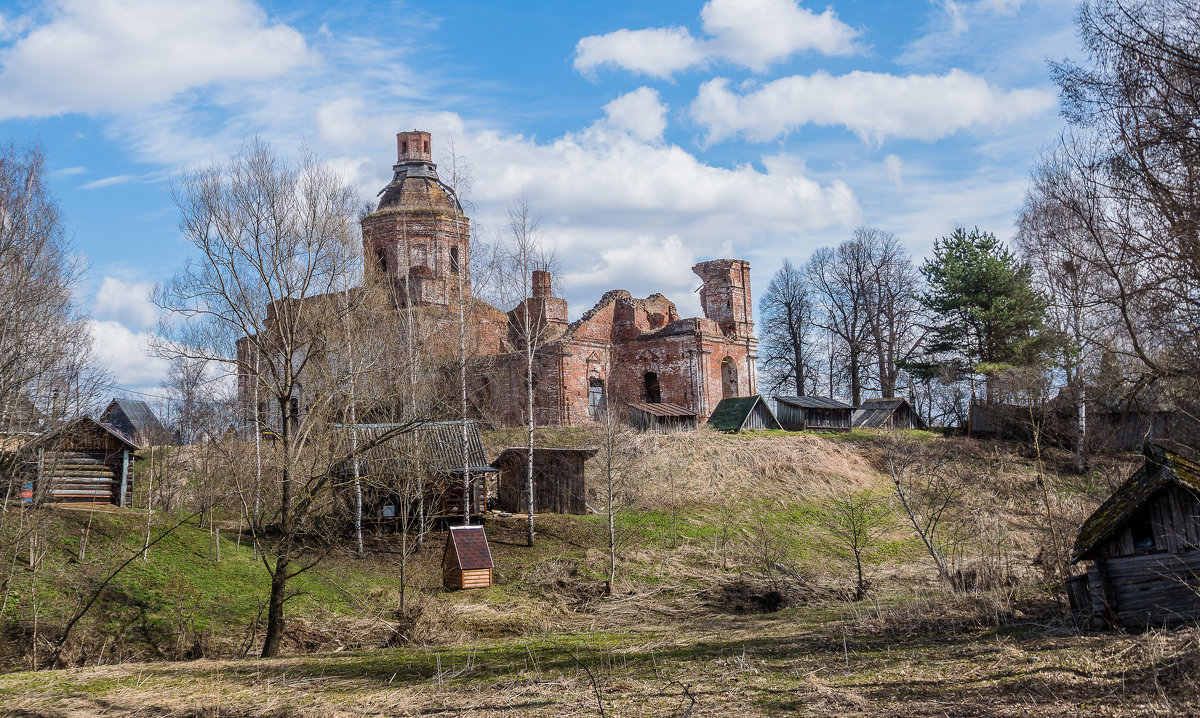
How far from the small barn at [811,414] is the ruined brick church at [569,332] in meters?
2.95

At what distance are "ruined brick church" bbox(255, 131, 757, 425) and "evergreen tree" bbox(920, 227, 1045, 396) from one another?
27.4ft

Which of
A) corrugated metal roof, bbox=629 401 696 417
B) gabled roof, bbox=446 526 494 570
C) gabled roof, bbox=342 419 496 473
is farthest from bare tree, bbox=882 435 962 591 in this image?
gabled roof, bbox=342 419 496 473

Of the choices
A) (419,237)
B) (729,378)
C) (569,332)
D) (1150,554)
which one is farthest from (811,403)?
(1150,554)

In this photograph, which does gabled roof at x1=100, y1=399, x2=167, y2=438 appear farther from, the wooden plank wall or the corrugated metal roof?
the wooden plank wall

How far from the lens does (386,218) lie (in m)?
36.0

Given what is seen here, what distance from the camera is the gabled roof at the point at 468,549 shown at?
1638cm

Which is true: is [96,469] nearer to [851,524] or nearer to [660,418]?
[660,418]

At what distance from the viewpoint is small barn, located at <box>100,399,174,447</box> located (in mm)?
34156

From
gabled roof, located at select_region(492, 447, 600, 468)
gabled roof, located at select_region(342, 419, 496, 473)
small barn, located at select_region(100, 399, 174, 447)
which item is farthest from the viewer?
small barn, located at select_region(100, 399, 174, 447)

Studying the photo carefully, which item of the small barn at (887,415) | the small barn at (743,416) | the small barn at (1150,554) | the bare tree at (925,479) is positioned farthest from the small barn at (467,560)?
the small barn at (887,415)

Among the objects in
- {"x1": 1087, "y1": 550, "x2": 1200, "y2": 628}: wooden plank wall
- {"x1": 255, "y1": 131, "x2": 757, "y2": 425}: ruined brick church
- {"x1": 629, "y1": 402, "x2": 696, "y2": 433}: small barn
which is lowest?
{"x1": 1087, "y1": 550, "x2": 1200, "y2": 628}: wooden plank wall

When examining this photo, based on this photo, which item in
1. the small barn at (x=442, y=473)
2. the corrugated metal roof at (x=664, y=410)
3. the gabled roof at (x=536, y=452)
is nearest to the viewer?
the small barn at (x=442, y=473)

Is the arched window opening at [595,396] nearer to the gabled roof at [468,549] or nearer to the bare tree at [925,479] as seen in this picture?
the bare tree at [925,479]

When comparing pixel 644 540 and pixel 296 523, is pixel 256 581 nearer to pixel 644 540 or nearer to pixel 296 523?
pixel 296 523
